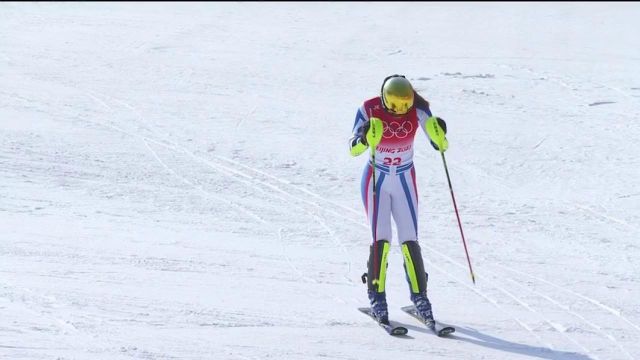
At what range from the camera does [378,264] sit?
783 centimetres

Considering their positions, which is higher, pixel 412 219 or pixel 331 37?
pixel 331 37

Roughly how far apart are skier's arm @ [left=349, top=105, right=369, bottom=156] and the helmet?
223 millimetres

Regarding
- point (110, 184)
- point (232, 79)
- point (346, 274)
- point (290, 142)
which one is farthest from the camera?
point (232, 79)

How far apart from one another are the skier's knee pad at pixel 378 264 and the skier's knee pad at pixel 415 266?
0.52 ft

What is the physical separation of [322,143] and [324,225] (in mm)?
3169

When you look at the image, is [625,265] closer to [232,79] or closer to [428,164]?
[428,164]

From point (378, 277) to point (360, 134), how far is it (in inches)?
43.7

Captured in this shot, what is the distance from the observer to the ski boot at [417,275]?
779 centimetres

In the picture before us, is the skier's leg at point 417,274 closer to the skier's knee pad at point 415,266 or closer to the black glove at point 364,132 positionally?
the skier's knee pad at point 415,266

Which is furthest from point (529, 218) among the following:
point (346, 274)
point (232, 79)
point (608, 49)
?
point (608, 49)

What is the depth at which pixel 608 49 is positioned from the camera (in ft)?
61.1

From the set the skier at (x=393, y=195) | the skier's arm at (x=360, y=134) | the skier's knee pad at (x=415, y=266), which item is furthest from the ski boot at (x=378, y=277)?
the skier's arm at (x=360, y=134)

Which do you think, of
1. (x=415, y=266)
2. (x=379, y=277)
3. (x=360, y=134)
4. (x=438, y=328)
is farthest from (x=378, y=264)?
(x=360, y=134)

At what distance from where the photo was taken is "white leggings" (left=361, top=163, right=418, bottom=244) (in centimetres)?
782
